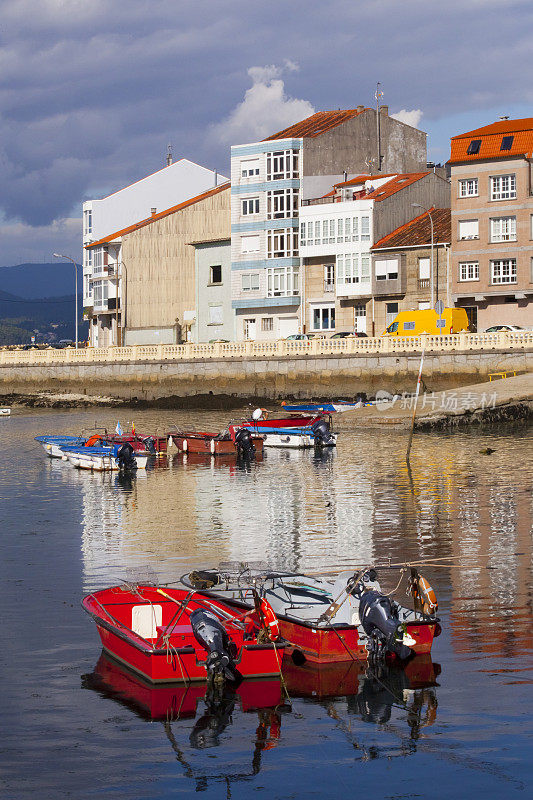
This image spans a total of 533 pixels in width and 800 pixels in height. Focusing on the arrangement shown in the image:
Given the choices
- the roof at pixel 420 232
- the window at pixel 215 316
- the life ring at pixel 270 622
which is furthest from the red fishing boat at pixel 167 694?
the window at pixel 215 316

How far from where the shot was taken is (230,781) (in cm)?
1278

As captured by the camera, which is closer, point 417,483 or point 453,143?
point 417,483

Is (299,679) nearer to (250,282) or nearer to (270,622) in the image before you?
(270,622)

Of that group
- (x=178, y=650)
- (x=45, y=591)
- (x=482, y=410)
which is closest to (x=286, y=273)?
(x=482, y=410)

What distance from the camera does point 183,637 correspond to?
16.4 metres

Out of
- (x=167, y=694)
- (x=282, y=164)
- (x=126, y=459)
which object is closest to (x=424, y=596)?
(x=167, y=694)

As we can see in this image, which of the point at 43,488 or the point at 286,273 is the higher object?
the point at 286,273

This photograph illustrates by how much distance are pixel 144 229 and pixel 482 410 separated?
5533 cm

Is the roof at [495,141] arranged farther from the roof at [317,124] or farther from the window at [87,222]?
the window at [87,222]

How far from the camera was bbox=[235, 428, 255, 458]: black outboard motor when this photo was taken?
48.8 meters

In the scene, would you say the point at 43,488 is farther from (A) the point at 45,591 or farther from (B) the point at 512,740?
(B) the point at 512,740

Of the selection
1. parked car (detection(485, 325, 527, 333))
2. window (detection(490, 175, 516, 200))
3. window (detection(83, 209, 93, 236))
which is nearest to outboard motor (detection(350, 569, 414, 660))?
parked car (detection(485, 325, 527, 333))

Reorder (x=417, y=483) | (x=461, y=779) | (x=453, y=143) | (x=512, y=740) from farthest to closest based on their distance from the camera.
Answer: (x=453, y=143) → (x=417, y=483) → (x=512, y=740) → (x=461, y=779)

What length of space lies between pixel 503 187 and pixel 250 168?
2453cm
